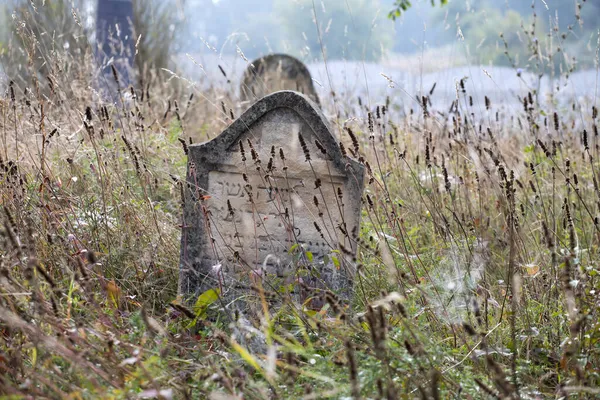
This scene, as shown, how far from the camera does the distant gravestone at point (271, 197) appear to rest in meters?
2.94

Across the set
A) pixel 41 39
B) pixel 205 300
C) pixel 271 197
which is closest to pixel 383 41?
pixel 41 39

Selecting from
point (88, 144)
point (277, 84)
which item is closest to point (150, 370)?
point (88, 144)

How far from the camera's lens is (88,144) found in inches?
177

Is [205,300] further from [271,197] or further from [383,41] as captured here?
[383,41]

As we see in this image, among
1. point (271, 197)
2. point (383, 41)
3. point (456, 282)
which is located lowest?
point (456, 282)

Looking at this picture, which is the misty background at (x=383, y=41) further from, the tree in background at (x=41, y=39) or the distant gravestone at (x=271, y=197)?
the distant gravestone at (x=271, y=197)

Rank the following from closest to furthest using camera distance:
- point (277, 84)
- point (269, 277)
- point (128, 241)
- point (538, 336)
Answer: point (538, 336), point (269, 277), point (128, 241), point (277, 84)

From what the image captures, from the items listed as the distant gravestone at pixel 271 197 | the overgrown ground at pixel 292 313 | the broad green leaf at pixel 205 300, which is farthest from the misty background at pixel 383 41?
the broad green leaf at pixel 205 300

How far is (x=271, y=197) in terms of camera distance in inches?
114

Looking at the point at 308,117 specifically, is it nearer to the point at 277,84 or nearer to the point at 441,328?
the point at 441,328

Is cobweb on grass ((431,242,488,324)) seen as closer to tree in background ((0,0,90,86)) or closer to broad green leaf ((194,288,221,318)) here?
broad green leaf ((194,288,221,318))

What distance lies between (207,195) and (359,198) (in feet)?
2.09

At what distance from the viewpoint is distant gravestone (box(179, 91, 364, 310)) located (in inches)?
116

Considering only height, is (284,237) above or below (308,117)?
below
